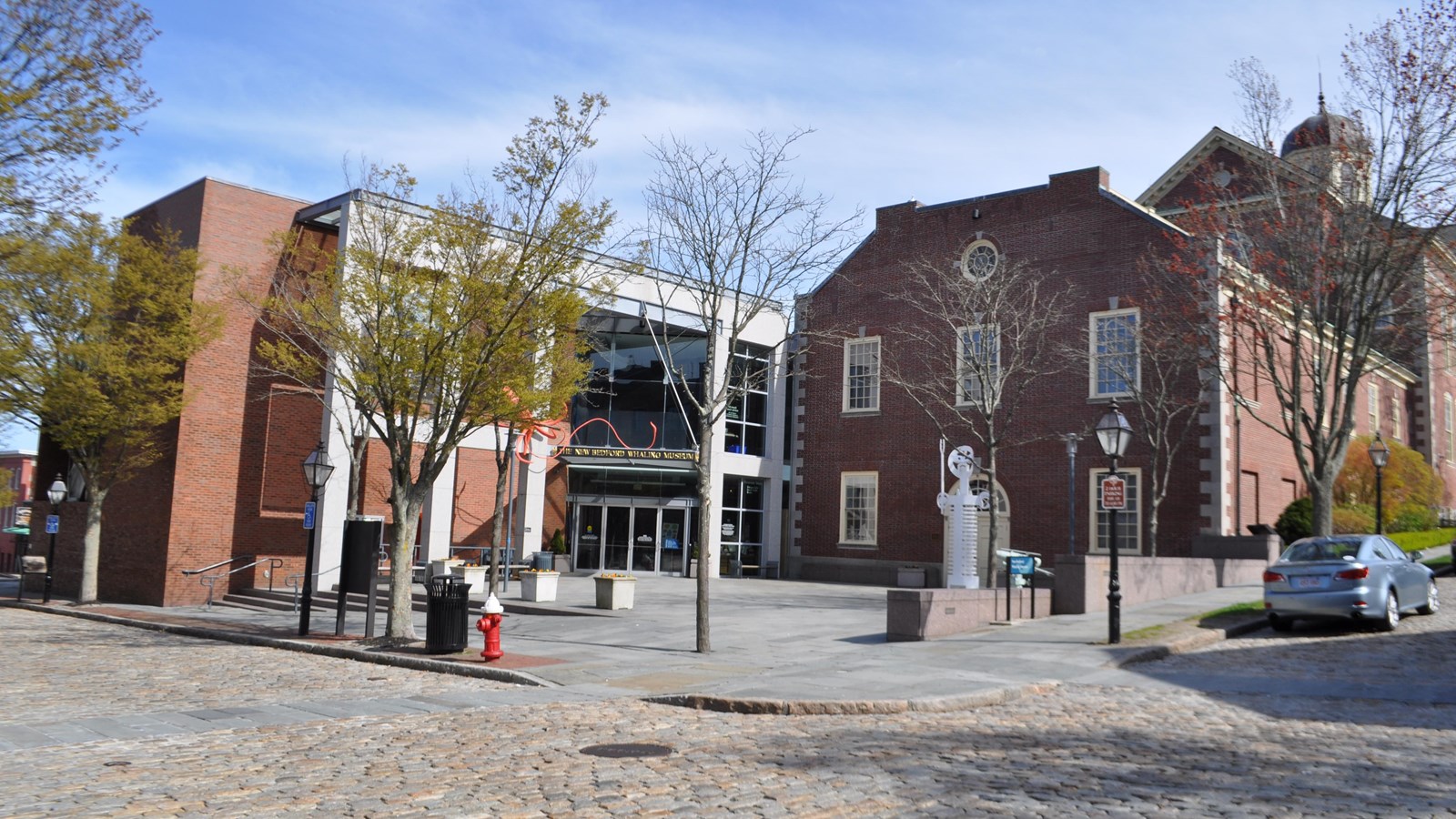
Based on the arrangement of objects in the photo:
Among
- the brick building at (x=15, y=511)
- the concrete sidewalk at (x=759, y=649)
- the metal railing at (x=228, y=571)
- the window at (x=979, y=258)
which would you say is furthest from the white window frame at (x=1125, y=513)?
the brick building at (x=15, y=511)

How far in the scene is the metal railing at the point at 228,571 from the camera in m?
28.0

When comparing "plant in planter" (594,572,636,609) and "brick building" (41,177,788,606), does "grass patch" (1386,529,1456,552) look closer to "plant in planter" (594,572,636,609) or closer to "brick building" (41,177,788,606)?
"brick building" (41,177,788,606)

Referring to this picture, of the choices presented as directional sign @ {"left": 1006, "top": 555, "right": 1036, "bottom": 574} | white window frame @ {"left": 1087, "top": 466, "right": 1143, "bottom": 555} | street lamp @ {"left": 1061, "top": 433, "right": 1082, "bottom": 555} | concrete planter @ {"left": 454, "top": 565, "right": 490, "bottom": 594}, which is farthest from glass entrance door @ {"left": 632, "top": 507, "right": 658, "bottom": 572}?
directional sign @ {"left": 1006, "top": 555, "right": 1036, "bottom": 574}

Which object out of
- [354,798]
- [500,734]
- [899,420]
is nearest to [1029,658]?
[500,734]

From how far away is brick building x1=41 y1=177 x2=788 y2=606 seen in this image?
28.6 meters

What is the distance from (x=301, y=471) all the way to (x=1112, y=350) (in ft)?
75.9

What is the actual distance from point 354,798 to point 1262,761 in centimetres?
686

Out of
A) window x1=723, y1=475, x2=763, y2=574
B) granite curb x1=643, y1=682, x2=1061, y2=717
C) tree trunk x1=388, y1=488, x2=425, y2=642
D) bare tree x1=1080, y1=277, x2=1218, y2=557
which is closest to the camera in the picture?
granite curb x1=643, y1=682, x2=1061, y2=717

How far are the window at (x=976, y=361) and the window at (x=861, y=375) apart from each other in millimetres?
3850

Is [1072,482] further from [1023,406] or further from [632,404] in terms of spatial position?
[632,404]

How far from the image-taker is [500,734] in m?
9.73

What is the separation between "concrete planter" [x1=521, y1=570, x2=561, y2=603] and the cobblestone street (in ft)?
32.0

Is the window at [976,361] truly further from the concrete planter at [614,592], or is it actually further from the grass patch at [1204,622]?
the concrete planter at [614,592]

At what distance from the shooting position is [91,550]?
93.8ft
